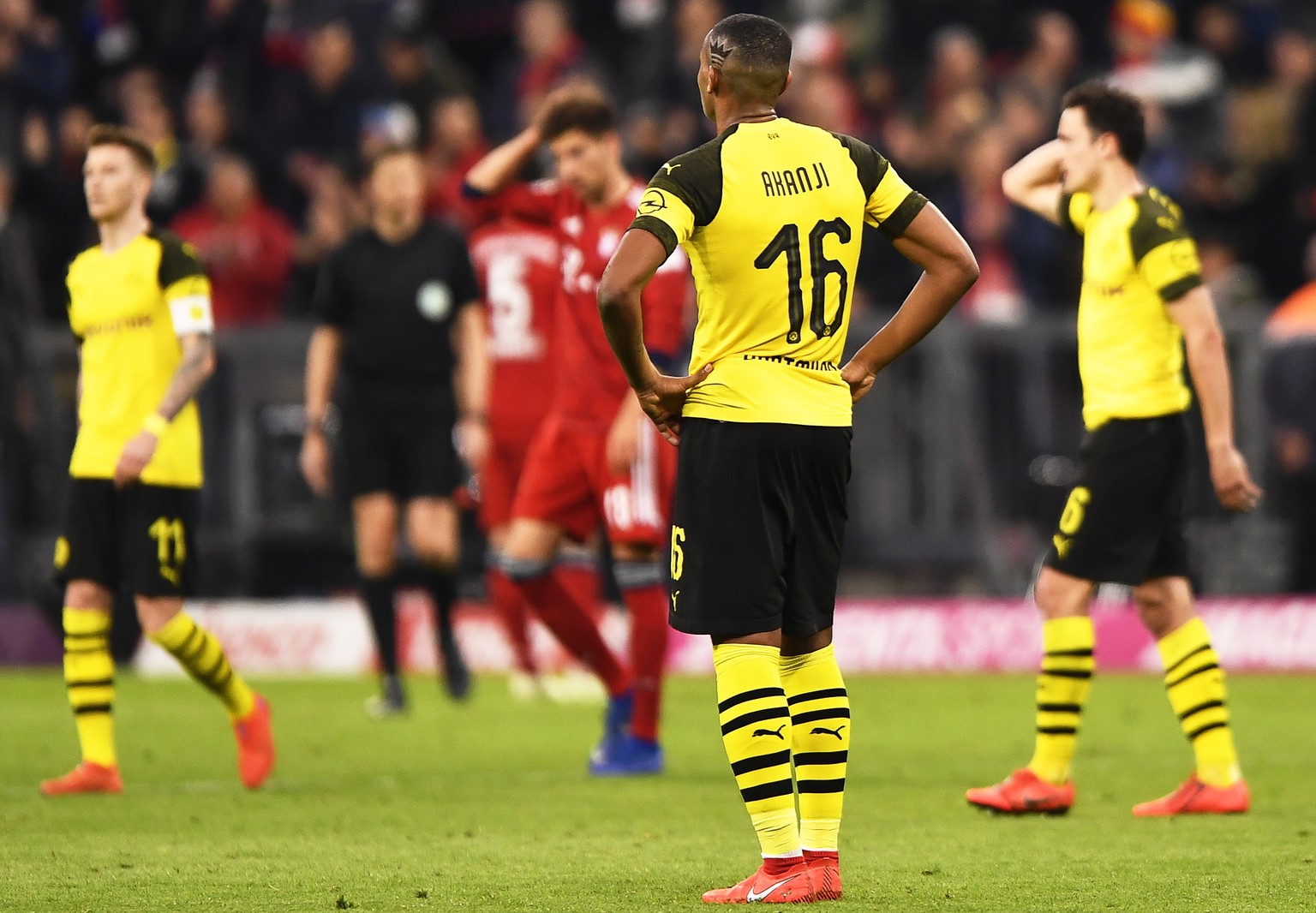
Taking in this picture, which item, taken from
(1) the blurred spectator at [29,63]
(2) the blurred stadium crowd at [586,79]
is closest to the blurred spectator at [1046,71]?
(2) the blurred stadium crowd at [586,79]

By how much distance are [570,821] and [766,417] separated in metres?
2.25

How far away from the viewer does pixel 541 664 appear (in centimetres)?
1399

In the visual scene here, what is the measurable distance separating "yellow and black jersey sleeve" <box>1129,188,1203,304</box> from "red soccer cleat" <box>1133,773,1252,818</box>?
1.73 meters

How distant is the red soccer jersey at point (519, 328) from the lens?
1305 cm

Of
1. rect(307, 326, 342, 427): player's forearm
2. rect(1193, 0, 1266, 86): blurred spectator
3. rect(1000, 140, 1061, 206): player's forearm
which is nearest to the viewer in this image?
rect(1000, 140, 1061, 206): player's forearm

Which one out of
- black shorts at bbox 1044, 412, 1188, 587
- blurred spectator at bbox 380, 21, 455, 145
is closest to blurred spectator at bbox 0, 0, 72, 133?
blurred spectator at bbox 380, 21, 455, 145

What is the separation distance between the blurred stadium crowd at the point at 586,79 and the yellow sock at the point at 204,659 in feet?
21.5

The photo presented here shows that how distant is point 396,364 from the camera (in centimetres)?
1211

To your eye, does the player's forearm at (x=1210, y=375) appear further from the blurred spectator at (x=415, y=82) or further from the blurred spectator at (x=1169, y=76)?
the blurred spectator at (x=1169, y=76)

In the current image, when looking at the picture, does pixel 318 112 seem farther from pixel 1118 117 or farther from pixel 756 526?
pixel 756 526

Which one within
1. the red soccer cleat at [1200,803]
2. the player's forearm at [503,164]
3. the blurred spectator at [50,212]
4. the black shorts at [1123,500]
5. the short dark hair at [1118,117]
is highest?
the blurred spectator at [50,212]

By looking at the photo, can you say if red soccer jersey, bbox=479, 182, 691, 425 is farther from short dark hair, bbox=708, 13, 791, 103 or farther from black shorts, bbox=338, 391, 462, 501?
short dark hair, bbox=708, 13, 791, 103

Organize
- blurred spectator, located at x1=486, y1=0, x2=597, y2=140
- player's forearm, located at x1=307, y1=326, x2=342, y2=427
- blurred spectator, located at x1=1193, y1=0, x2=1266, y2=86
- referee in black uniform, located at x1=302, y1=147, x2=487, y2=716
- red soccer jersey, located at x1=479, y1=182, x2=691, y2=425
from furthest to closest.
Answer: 1. blurred spectator, located at x1=1193, y1=0, x2=1266, y2=86
2. blurred spectator, located at x1=486, y1=0, x2=597, y2=140
3. referee in black uniform, located at x1=302, y1=147, x2=487, y2=716
4. player's forearm, located at x1=307, y1=326, x2=342, y2=427
5. red soccer jersey, located at x1=479, y1=182, x2=691, y2=425

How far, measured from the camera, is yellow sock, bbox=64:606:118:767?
8.34 m
